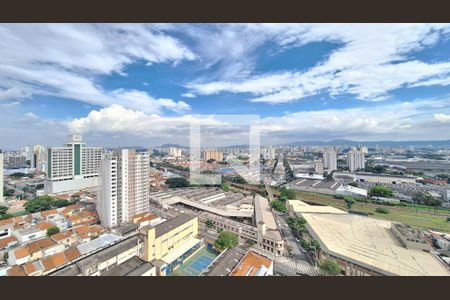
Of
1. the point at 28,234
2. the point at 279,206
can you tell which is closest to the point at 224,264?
the point at 279,206

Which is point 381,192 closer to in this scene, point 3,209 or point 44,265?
point 44,265

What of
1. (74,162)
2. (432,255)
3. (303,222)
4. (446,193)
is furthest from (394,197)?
(74,162)

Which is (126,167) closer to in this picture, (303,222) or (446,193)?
(303,222)

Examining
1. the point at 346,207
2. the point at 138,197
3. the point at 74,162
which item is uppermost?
the point at 74,162

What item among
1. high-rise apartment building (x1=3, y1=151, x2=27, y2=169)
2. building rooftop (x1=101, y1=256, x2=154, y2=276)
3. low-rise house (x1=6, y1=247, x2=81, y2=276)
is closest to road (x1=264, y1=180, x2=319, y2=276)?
building rooftop (x1=101, y1=256, x2=154, y2=276)

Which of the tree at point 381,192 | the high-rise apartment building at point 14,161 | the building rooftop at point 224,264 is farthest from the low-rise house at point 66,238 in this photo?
the high-rise apartment building at point 14,161
